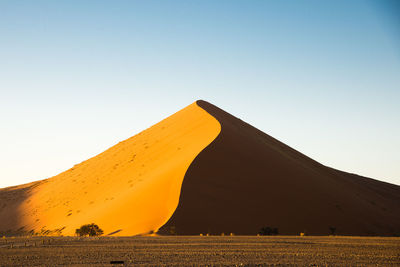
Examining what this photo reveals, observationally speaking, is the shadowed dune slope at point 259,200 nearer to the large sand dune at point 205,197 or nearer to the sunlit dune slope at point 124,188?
the large sand dune at point 205,197

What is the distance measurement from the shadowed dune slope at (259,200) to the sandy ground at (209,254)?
6.97m

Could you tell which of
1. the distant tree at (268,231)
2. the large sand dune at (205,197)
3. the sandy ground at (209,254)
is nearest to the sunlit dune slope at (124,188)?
the large sand dune at (205,197)

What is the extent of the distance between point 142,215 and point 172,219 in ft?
8.97

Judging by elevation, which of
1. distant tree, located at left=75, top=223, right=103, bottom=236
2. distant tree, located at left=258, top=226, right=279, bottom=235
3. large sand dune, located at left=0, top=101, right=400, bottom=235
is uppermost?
large sand dune, located at left=0, top=101, right=400, bottom=235

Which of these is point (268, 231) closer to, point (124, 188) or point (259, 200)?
point (259, 200)

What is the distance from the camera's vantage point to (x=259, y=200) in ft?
104

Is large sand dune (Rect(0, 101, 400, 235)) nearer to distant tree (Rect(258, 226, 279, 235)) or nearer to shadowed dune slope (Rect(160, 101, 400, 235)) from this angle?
shadowed dune slope (Rect(160, 101, 400, 235))

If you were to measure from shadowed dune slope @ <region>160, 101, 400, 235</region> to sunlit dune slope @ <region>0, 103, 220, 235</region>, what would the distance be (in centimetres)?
118

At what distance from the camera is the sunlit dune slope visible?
31125 mm

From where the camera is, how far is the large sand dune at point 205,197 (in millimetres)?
29547

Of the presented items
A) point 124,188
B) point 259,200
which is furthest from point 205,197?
point 124,188

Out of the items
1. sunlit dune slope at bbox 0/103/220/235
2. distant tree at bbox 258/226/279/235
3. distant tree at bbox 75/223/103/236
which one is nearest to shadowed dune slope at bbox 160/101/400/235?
distant tree at bbox 258/226/279/235

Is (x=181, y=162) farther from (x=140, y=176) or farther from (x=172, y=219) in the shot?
(x=172, y=219)

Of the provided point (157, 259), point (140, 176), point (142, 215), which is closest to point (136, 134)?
point (140, 176)
